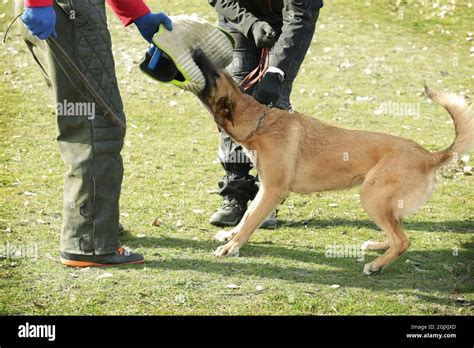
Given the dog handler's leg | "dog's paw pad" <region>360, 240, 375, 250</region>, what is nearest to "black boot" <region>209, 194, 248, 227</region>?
"dog's paw pad" <region>360, 240, 375, 250</region>

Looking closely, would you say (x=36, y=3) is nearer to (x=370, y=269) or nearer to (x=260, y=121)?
(x=260, y=121)

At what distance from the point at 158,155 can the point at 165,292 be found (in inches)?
140

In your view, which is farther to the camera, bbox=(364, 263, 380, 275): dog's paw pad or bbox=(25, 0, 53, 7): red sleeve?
bbox=(364, 263, 380, 275): dog's paw pad

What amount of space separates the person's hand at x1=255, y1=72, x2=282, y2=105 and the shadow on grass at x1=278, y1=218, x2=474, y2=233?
4.08 feet

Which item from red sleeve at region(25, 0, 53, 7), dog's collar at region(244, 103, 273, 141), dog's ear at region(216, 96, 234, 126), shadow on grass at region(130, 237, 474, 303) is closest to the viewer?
red sleeve at region(25, 0, 53, 7)

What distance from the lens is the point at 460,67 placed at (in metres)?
12.1

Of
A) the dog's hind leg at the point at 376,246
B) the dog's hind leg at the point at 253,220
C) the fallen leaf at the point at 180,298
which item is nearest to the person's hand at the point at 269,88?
the dog's hind leg at the point at 253,220

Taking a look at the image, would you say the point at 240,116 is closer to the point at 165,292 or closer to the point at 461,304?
the point at 165,292

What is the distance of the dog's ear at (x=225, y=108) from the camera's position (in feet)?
17.2

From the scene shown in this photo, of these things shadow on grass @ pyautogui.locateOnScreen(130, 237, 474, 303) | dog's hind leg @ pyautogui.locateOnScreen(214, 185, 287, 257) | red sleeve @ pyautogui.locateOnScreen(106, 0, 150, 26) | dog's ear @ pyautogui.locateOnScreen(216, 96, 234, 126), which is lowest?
shadow on grass @ pyautogui.locateOnScreen(130, 237, 474, 303)

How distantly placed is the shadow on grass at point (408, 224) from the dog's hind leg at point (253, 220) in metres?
0.87

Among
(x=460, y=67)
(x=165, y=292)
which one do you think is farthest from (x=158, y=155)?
(x=460, y=67)

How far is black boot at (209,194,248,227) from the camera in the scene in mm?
6082

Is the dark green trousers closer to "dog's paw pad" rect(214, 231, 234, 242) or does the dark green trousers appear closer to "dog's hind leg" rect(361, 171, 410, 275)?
"dog's paw pad" rect(214, 231, 234, 242)
